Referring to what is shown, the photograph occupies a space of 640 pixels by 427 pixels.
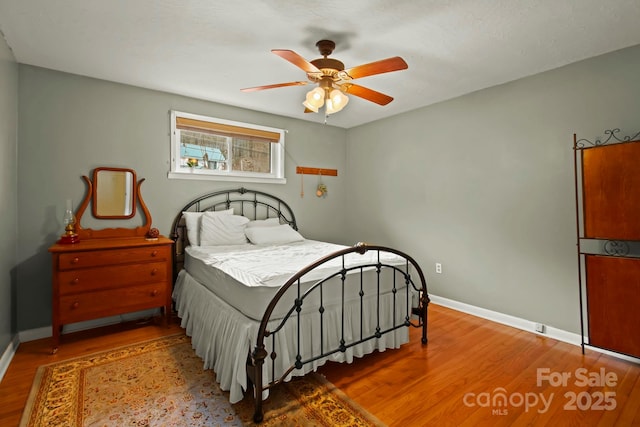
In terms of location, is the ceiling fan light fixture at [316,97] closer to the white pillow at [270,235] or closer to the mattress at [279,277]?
the mattress at [279,277]

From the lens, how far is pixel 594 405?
1876mm

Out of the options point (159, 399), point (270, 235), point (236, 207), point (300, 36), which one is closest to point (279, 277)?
point (159, 399)

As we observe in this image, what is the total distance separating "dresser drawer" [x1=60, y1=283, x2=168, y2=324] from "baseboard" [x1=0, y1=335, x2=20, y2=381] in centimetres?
37

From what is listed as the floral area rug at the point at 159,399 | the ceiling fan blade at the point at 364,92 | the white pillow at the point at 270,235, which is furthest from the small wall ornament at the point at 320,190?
the floral area rug at the point at 159,399

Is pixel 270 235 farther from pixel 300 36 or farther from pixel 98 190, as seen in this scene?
pixel 300 36

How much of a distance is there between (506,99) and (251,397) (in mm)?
3485

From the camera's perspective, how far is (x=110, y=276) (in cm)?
269

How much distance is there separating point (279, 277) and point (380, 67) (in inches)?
60.5

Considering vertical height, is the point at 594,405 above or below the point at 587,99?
below

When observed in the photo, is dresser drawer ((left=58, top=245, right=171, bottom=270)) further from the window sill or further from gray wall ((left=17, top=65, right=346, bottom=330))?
the window sill

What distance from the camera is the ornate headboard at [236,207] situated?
3.50 metres

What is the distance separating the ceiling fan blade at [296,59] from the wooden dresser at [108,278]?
2.04 metres

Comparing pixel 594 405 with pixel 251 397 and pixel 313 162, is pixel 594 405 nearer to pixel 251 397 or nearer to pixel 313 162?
pixel 251 397

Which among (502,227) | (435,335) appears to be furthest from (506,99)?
(435,335)
